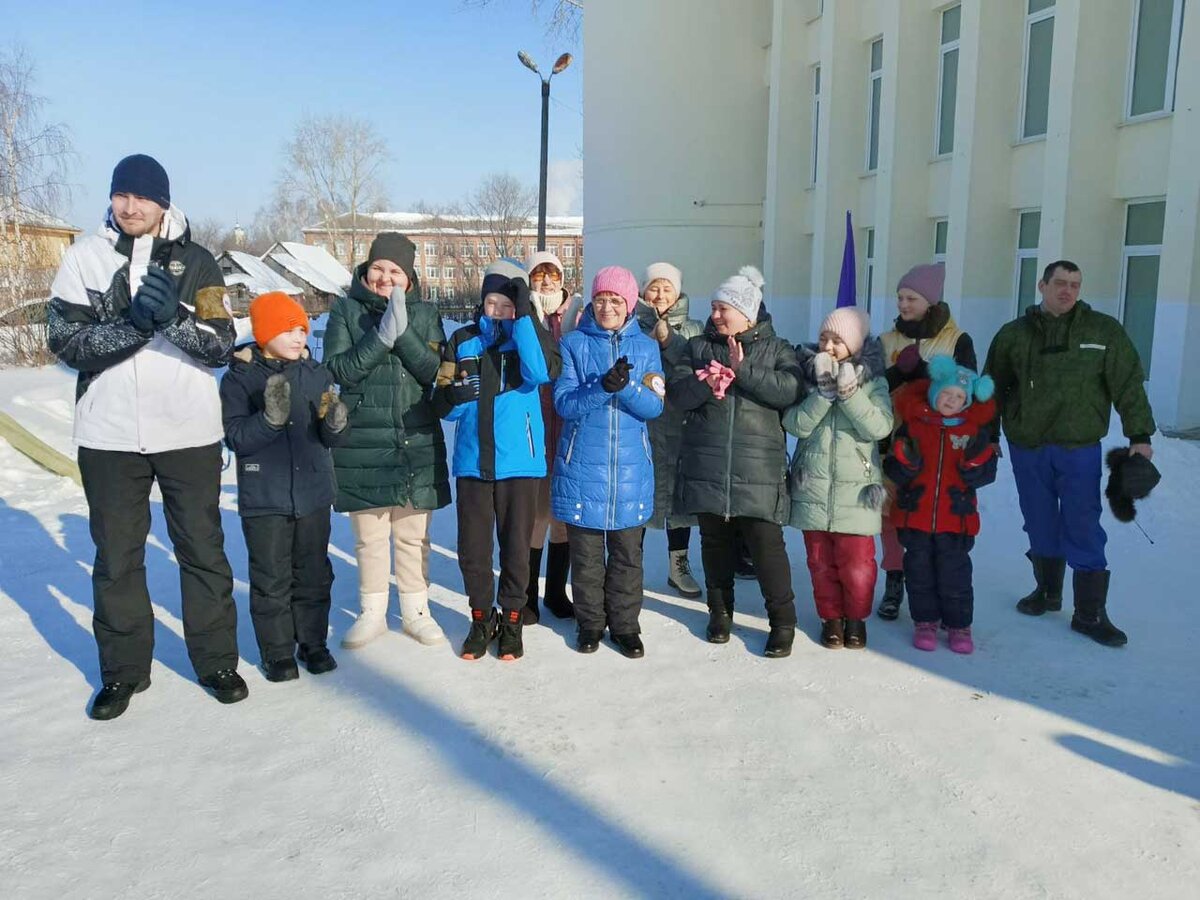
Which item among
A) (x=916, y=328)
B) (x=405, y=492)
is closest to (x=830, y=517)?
(x=916, y=328)

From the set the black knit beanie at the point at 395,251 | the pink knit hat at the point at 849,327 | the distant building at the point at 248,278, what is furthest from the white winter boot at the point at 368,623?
the distant building at the point at 248,278

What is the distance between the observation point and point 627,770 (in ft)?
9.94

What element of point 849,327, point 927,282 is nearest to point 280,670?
point 849,327

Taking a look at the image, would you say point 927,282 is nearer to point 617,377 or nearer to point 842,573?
point 842,573

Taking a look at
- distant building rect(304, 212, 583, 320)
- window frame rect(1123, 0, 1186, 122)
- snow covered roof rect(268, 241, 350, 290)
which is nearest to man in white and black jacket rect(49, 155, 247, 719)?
window frame rect(1123, 0, 1186, 122)

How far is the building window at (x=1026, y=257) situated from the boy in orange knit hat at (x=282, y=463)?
10924 millimetres

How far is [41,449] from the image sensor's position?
7.84 metres

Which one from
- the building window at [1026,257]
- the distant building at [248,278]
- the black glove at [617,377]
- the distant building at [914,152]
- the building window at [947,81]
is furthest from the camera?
the distant building at [248,278]

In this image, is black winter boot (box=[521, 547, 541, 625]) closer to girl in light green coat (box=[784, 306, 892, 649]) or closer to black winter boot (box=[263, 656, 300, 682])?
black winter boot (box=[263, 656, 300, 682])

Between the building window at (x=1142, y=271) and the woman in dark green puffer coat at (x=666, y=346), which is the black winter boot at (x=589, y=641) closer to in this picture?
the woman in dark green puffer coat at (x=666, y=346)

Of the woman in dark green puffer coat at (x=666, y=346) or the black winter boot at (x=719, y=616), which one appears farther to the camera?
the woman in dark green puffer coat at (x=666, y=346)

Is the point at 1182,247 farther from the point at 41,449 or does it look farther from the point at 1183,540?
the point at 41,449

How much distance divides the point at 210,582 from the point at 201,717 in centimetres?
52

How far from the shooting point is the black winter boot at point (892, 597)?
4.54 metres
